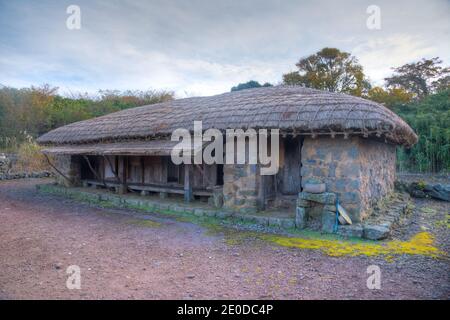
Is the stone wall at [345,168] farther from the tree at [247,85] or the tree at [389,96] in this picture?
the tree at [389,96]

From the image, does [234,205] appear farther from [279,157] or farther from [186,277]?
[186,277]

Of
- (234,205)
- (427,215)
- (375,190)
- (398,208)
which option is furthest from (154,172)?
(427,215)

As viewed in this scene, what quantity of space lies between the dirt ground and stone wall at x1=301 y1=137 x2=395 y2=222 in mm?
1163

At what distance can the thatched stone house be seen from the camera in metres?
5.59

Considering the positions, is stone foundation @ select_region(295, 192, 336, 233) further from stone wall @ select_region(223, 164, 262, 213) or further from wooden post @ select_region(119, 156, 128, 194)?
wooden post @ select_region(119, 156, 128, 194)

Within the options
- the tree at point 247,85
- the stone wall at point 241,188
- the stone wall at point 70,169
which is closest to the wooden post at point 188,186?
the stone wall at point 241,188

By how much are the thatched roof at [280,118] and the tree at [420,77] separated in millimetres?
14732

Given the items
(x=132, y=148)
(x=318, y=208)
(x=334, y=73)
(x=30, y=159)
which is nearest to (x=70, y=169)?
(x=132, y=148)

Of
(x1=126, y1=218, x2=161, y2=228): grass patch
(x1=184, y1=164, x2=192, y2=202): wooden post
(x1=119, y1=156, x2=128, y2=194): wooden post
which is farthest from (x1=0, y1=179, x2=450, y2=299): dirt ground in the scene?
(x1=119, y1=156, x2=128, y2=194): wooden post

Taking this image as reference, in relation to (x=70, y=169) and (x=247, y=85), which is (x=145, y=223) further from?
(x=247, y=85)

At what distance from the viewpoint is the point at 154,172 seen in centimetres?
935

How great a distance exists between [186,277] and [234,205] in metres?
3.09

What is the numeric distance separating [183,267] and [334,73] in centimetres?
1883

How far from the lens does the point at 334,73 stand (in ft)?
64.7
